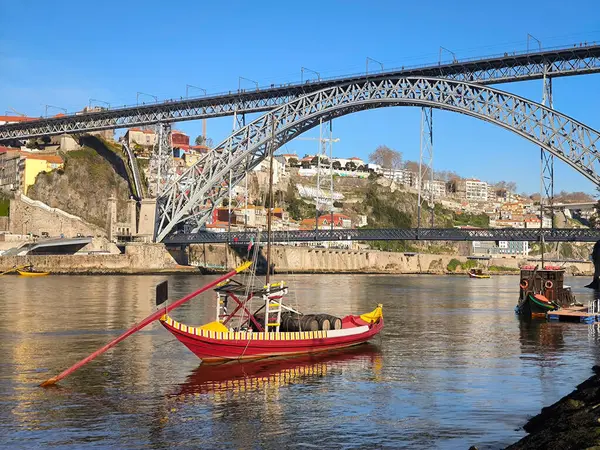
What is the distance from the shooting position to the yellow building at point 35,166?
10195 centimetres

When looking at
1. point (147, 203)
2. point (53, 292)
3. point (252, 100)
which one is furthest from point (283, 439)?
point (147, 203)

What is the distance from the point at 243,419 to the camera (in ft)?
54.4

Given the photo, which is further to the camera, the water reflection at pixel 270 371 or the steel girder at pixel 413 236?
the steel girder at pixel 413 236

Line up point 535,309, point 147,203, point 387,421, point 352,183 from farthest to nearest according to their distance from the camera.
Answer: point 352,183 < point 147,203 < point 535,309 < point 387,421

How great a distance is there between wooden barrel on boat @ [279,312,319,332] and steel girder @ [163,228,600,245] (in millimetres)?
36958

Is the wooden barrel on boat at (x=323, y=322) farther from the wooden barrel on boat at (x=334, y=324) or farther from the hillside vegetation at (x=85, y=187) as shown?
the hillside vegetation at (x=85, y=187)

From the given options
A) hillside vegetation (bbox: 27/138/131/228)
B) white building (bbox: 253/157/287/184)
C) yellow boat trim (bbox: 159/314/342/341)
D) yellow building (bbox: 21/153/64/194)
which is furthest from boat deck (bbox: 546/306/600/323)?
white building (bbox: 253/157/287/184)

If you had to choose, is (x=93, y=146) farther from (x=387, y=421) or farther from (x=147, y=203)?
(x=387, y=421)

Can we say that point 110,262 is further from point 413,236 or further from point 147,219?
point 413,236

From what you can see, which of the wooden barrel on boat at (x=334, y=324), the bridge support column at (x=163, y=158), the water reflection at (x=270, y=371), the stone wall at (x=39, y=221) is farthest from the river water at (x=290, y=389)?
the stone wall at (x=39, y=221)

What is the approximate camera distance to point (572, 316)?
3703cm

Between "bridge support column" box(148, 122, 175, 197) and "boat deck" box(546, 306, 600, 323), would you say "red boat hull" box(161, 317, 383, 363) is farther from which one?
"bridge support column" box(148, 122, 175, 197)

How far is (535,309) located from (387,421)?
24151mm

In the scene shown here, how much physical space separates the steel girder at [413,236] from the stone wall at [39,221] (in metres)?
15.4
